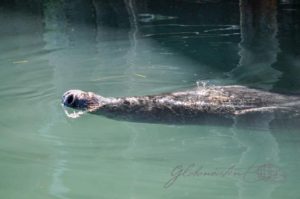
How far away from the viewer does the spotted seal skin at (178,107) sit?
14.7ft

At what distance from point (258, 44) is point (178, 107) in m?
3.46

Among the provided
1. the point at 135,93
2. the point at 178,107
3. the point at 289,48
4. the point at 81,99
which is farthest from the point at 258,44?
the point at 81,99

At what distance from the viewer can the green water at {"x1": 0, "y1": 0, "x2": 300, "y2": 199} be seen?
363cm

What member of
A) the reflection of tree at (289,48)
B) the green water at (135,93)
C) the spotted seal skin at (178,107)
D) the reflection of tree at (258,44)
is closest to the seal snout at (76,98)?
the spotted seal skin at (178,107)

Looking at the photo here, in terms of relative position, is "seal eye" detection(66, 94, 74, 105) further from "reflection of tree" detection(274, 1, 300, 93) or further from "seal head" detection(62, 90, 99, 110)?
"reflection of tree" detection(274, 1, 300, 93)

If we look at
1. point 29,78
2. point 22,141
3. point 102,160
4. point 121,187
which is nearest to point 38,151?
point 22,141

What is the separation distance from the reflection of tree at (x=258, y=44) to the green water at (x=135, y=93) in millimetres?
35

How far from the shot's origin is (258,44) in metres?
7.67

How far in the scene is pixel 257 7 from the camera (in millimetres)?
9039

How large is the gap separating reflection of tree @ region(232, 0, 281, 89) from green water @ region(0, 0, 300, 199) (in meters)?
0.04

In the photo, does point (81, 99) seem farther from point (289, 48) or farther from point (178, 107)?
point (289, 48)

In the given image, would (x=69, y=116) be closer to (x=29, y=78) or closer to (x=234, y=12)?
(x=29, y=78)

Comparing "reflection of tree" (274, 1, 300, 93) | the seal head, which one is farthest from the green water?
the seal head

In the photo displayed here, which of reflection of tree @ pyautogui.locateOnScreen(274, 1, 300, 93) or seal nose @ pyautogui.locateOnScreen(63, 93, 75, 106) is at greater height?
seal nose @ pyautogui.locateOnScreen(63, 93, 75, 106)
